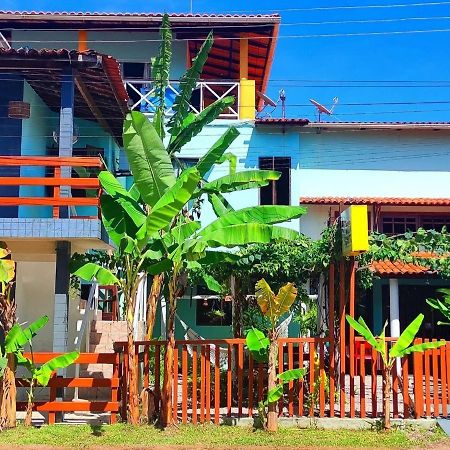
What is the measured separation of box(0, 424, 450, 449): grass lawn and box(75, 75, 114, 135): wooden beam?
20.4ft

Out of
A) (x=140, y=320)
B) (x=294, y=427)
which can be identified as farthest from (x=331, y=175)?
(x=294, y=427)

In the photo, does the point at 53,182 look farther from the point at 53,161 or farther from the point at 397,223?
the point at 397,223

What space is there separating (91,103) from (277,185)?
6.36 m

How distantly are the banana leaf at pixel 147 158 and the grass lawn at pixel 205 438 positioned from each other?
336 cm

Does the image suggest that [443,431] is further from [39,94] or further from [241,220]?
[39,94]

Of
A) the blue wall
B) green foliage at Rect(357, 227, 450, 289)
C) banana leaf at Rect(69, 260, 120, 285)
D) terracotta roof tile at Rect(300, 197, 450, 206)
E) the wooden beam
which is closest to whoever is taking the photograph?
banana leaf at Rect(69, 260, 120, 285)

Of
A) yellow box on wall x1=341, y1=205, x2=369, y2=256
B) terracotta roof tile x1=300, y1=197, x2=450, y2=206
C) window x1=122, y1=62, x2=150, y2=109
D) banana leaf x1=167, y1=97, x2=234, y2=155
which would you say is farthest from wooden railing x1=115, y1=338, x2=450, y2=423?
window x1=122, y1=62, x2=150, y2=109

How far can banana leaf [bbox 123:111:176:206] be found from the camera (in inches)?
352

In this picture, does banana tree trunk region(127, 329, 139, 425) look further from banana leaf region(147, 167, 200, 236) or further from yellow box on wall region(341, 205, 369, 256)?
yellow box on wall region(341, 205, 369, 256)

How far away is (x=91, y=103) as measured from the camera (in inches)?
546

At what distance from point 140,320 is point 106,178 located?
6981 millimetres

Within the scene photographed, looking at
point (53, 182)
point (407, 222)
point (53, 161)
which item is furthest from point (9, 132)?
point (407, 222)

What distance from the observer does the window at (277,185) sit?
1809 centimetres

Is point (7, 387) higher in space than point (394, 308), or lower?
lower
